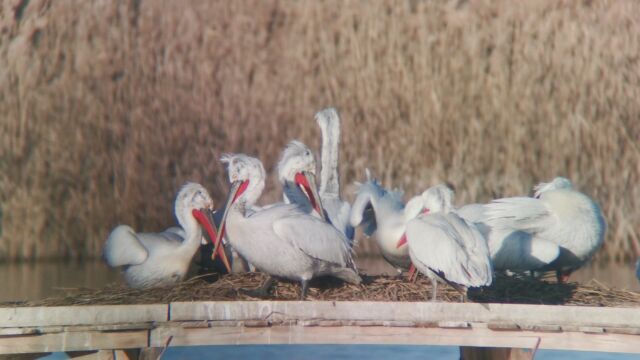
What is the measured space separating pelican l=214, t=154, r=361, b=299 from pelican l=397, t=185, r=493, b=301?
1.43 feet

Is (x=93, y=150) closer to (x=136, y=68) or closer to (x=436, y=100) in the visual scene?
(x=136, y=68)

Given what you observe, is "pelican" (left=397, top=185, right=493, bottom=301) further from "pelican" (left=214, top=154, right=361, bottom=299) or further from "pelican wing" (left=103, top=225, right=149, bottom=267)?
"pelican wing" (left=103, top=225, right=149, bottom=267)

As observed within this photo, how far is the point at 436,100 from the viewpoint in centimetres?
1300

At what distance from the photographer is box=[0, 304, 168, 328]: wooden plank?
6766 millimetres

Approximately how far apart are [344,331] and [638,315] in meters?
1.44

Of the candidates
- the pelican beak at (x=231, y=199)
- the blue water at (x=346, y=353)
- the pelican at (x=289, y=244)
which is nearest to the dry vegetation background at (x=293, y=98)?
the blue water at (x=346, y=353)

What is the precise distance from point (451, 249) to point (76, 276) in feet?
16.0

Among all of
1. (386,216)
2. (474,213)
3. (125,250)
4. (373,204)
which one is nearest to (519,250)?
(474,213)

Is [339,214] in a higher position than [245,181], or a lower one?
lower

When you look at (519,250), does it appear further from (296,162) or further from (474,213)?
(296,162)

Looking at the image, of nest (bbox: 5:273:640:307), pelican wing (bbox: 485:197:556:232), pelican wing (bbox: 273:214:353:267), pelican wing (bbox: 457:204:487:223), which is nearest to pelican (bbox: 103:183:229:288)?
nest (bbox: 5:273:640:307)

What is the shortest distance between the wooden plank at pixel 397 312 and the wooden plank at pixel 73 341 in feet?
0.77

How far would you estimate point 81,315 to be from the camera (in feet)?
22.4

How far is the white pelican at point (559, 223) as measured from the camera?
8586mm
